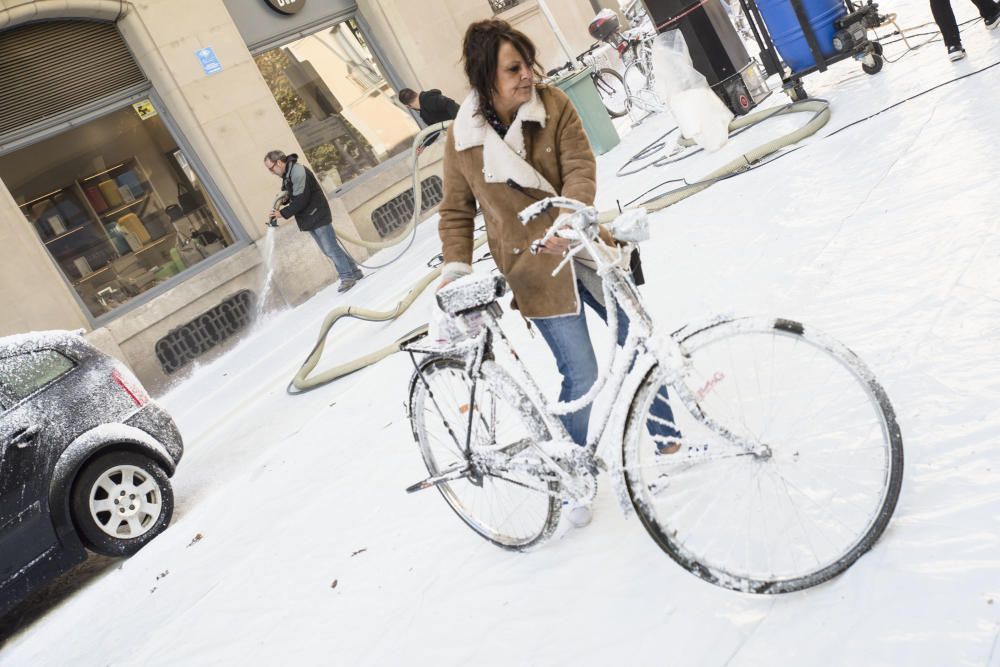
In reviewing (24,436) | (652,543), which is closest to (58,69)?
(24,436)

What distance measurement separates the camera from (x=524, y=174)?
308 cm

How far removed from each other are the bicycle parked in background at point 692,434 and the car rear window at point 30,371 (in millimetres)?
3450

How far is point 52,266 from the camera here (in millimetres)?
10148

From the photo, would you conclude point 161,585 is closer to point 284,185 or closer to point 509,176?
point 509,176

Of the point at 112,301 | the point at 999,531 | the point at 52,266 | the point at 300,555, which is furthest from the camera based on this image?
the point at 112,301

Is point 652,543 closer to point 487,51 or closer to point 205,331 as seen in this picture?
point 487,51

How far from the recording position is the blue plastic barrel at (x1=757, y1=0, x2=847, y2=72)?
8.08m

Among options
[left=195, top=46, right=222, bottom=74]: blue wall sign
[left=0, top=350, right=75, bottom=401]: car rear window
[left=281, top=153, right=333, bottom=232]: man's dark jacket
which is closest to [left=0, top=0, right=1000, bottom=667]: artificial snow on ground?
[left=0, top=350, right=75, bottom=401]: car rear window

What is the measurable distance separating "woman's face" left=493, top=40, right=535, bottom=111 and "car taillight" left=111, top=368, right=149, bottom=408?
4194mm

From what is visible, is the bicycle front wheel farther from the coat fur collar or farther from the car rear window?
the car rear window

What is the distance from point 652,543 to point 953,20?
5661mm

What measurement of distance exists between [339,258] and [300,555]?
7313 millimetres

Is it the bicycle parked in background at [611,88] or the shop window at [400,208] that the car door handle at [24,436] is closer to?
the shop window at [400,208]

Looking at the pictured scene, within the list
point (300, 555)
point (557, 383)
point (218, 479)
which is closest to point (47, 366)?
point (218, 479)
